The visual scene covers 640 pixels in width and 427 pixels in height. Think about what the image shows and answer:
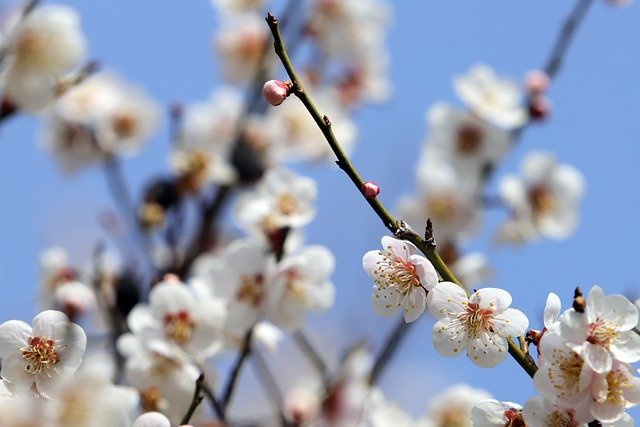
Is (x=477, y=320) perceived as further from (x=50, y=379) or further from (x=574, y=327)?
(x=50, y=379)

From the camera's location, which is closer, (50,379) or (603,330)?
(603,330)

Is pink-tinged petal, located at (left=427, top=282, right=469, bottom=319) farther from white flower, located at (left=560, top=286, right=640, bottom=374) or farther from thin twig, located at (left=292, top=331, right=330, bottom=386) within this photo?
thin twig, located at (left=292, top=331, right=330, bottom=386)

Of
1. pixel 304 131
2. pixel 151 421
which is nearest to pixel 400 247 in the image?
pixel 151 421

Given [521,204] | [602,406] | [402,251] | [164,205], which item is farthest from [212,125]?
[602,406]

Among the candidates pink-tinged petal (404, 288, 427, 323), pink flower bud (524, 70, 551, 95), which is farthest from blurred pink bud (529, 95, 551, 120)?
pink-tinged petal (404, 288, 427, 323)

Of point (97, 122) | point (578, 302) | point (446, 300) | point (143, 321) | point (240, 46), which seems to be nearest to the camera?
point (578, 302)
